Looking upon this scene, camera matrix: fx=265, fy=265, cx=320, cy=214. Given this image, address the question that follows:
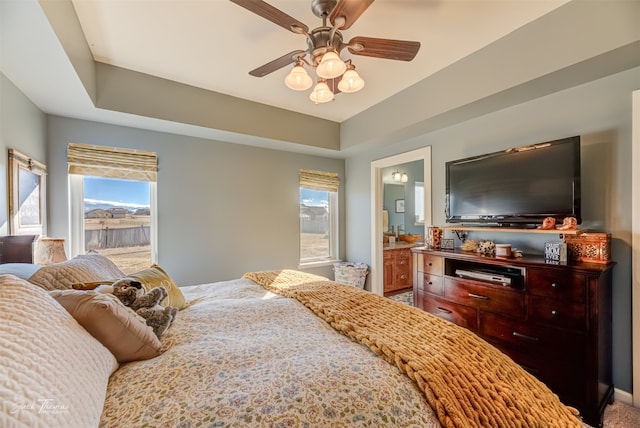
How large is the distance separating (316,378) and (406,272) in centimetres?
402

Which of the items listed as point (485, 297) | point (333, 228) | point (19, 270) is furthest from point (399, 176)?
point (19, 270)

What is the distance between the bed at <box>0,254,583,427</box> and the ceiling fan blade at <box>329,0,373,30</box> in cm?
158

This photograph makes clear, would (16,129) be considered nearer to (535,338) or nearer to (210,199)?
(210,199)

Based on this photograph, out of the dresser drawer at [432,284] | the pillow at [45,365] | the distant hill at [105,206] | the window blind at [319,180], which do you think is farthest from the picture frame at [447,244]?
the distant hill at [105,206]

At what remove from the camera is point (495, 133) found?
256 centimetres

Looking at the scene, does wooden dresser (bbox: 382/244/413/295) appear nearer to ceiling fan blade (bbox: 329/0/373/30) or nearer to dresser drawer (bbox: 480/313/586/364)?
dresser drawer (bbox: 480/313/586/364)

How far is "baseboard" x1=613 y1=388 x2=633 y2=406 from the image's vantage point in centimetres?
180

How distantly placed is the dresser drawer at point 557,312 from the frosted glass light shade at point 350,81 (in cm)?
194

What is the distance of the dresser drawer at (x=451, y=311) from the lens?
2.24 m

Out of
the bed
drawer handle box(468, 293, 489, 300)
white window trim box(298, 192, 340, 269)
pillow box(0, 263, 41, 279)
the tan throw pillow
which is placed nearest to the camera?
the bed

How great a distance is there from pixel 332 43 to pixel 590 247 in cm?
223

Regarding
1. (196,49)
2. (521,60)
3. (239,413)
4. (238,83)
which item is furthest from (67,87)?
(521,60)

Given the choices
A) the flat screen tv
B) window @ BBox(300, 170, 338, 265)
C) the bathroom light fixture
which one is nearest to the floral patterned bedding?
the flat screen tv

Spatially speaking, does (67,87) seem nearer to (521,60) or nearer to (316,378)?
(316,378)
